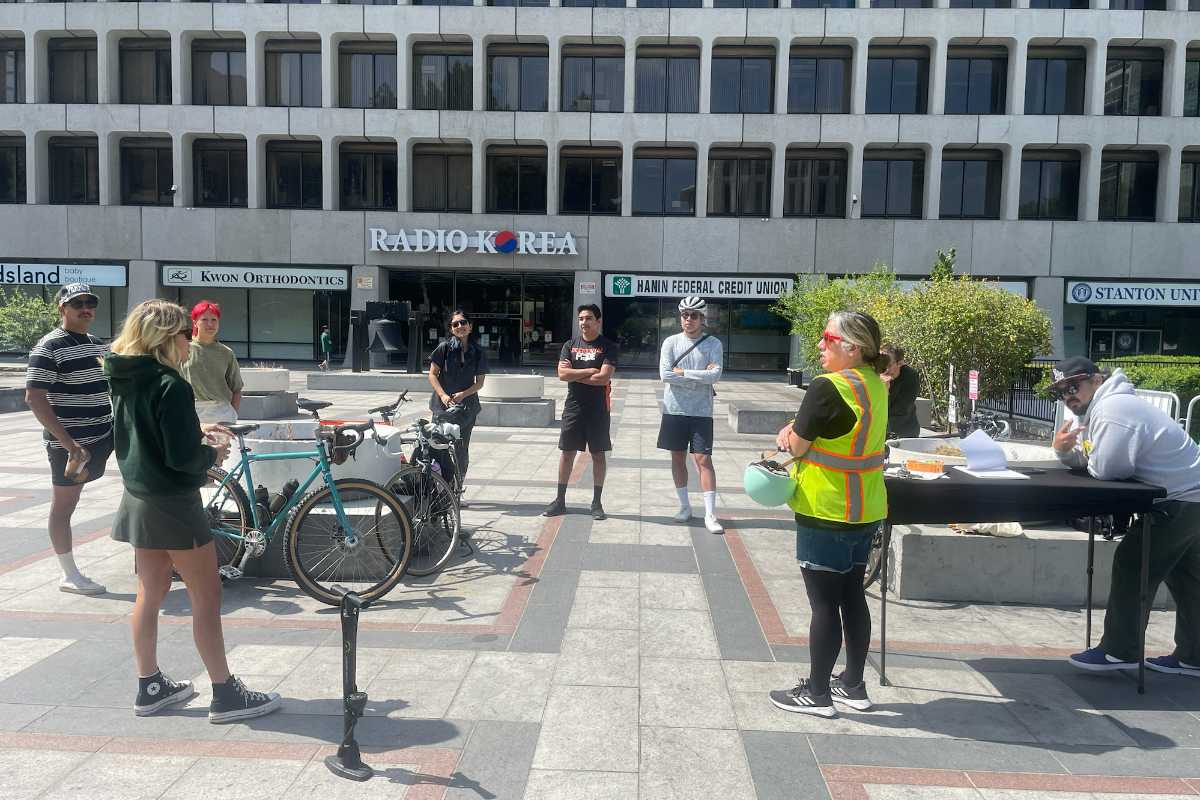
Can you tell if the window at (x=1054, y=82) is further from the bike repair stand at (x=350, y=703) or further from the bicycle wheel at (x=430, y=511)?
the bike repair stand at (x=350, y=703)

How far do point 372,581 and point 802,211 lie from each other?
26.7 meters

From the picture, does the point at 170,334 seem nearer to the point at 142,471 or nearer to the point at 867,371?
the point at 142,471

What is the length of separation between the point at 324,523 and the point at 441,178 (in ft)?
87.3

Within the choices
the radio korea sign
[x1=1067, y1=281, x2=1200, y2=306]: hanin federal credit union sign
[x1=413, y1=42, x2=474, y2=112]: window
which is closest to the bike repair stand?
the radio korea sign

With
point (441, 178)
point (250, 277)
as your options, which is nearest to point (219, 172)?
point (250, 277)

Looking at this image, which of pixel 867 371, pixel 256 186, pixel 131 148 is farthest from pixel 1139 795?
pixel 131 148

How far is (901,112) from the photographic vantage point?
28.6 metres

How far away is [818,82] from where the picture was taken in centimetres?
2866

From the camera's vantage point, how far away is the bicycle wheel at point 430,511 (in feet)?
18.8

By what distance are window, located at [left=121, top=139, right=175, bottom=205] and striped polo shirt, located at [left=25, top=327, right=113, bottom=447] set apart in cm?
2822

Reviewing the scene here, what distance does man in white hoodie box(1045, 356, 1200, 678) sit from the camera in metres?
4.05

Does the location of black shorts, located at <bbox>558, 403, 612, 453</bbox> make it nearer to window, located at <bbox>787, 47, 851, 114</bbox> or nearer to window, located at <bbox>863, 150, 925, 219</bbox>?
window, located at <bbox>863, 150, 925, 219</bbox>

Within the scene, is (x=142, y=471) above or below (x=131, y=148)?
below

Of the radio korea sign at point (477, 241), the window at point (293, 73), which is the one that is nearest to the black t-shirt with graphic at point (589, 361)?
the radio korea sign at point (477, 241)
